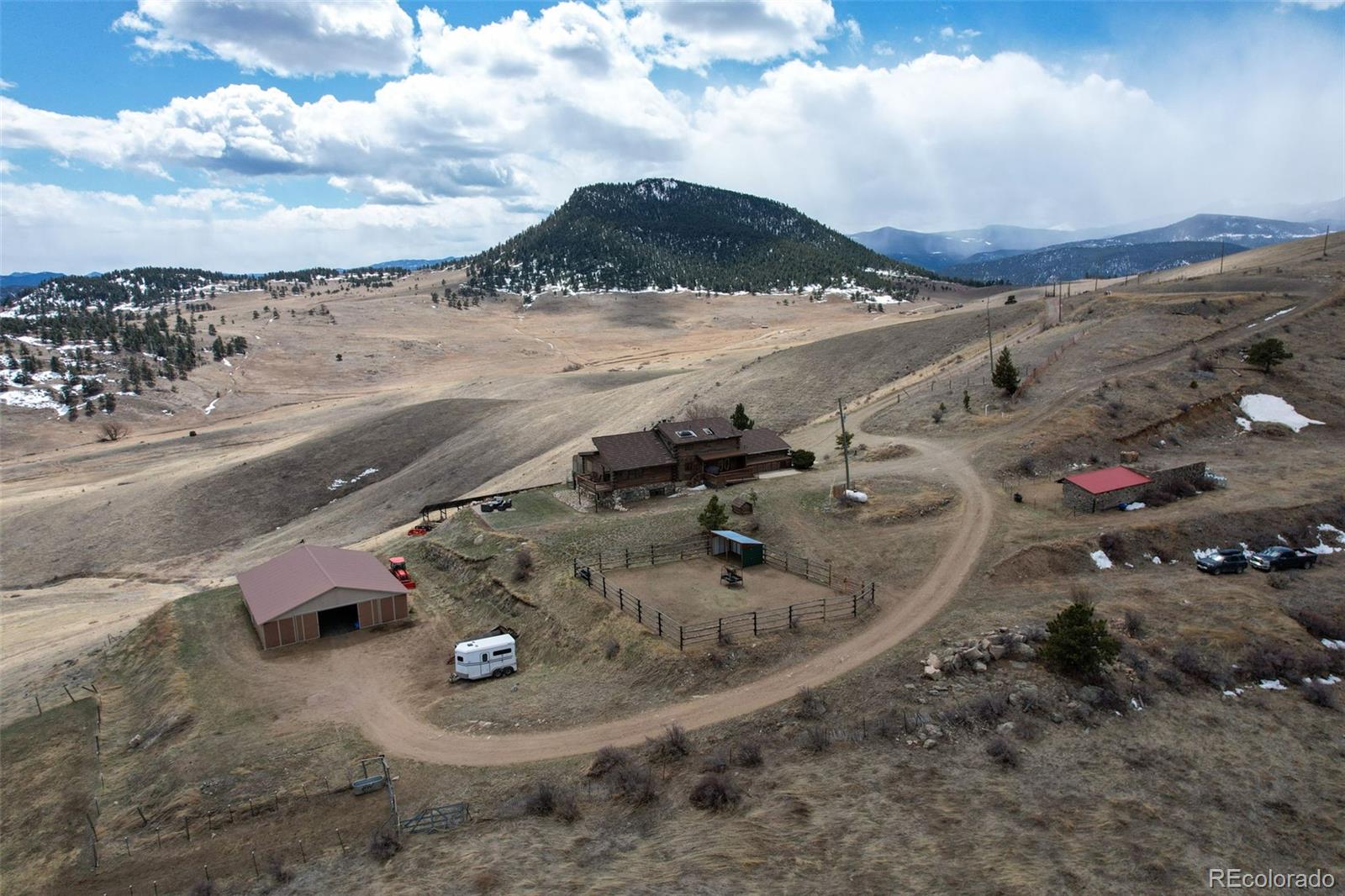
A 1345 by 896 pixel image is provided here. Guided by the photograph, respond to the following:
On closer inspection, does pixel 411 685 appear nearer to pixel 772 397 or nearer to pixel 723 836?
pixel 723 836

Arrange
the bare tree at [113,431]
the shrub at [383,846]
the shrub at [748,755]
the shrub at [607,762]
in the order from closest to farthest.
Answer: the shrub at [383,846] → the shrub at [748,755] → the shrub at [607,762] → the bare tree at [113,431]

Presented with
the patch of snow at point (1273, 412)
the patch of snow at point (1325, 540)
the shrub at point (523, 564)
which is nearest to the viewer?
the patch of snow at point (1325, 540)

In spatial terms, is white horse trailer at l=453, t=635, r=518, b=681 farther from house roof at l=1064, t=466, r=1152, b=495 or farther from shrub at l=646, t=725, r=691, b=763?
house roof at l=1064, t=466, r=1152, b=495

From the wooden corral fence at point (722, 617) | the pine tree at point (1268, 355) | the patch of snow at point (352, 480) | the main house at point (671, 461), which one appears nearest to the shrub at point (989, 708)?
the wooden corral fence at point (722, 617)

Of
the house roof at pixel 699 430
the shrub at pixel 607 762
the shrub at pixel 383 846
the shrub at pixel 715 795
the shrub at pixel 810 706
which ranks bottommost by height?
the shrub at pixel 383 846

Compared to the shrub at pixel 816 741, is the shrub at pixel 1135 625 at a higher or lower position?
higher

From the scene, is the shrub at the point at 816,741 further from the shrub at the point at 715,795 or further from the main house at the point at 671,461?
the main house at the point at 671,461
